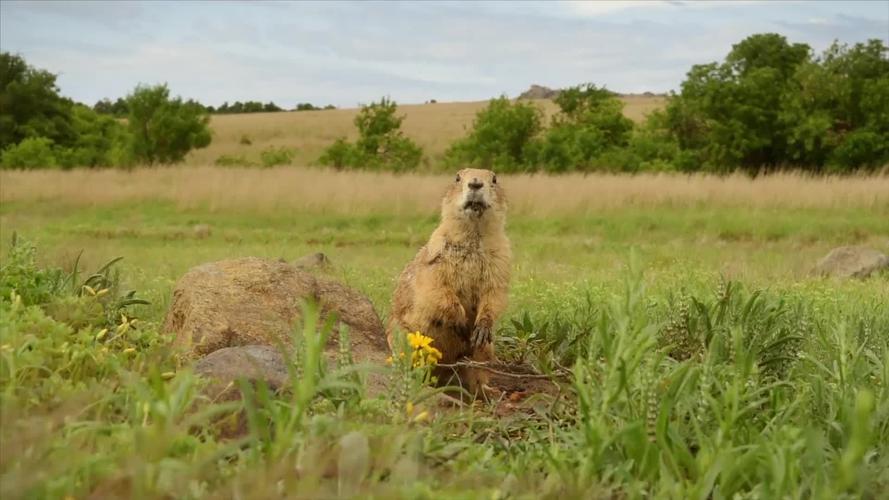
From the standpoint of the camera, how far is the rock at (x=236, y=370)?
3107mm

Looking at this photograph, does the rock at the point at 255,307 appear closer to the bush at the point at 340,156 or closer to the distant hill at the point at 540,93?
the bush at the point at 340,156

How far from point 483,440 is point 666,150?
34.6m

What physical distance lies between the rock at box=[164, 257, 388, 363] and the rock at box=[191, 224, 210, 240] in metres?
11.7

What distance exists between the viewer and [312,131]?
64625 mm

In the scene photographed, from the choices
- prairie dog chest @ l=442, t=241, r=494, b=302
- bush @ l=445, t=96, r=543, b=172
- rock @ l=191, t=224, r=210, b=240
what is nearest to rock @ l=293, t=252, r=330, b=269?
prairie dog chest @ l=442, t=241, r=494, b=302

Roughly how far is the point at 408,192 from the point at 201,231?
5.04 meters

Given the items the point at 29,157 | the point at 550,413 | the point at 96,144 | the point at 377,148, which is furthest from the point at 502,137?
the point at 550,413

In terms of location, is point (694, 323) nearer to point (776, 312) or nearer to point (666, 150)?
point (776, 312)

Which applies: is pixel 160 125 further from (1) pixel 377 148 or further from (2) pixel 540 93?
(2) pixel 540 93

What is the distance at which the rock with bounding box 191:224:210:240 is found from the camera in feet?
55.3

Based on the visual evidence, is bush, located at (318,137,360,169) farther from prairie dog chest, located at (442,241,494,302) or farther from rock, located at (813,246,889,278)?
prairie dog chest, located at (442,241,494,302)

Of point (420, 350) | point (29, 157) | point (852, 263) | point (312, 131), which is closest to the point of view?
point (420, 350)

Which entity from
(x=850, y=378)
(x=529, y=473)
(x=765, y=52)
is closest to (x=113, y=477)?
(x=529, y=473)

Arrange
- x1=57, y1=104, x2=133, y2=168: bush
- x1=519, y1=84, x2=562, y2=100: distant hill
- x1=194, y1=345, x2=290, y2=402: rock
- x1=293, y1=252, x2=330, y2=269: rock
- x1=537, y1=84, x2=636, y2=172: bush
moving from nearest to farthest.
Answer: x1=194, y1=345, x2=290, y2=402: rock < x1=293, y1=252, x2=330, y2=269: rock < x1=537, y1=84, x2=636, y2=172: bush < x1=57, y1=104, x2=133, y2=168: bush < x1=519, y1=84, x2=562, y2=100: distant hill
